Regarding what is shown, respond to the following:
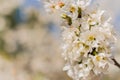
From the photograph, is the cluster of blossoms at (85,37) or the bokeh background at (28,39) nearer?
the cluster of blossoms at (85,37)

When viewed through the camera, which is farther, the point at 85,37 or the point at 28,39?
the point at 28,39

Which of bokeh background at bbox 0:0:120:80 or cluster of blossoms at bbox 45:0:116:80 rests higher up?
cluster of blossoms at bbox 45:0:116:80

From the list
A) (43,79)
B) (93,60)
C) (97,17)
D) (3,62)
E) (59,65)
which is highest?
(97,17)

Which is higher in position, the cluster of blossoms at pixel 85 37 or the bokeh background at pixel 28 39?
the cluster of blossoms at pixel 85 37

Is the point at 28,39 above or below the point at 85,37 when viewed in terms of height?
below

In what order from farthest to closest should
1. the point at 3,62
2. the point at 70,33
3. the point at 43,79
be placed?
the point at 3,62
the point at 43,79
the point at 70,33

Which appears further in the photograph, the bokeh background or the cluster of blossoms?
the bokeh background

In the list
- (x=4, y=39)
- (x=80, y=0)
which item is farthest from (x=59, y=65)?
(x=80, y=0)

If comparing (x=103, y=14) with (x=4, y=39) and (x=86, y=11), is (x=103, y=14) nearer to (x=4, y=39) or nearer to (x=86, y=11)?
(x=86, y=11)
